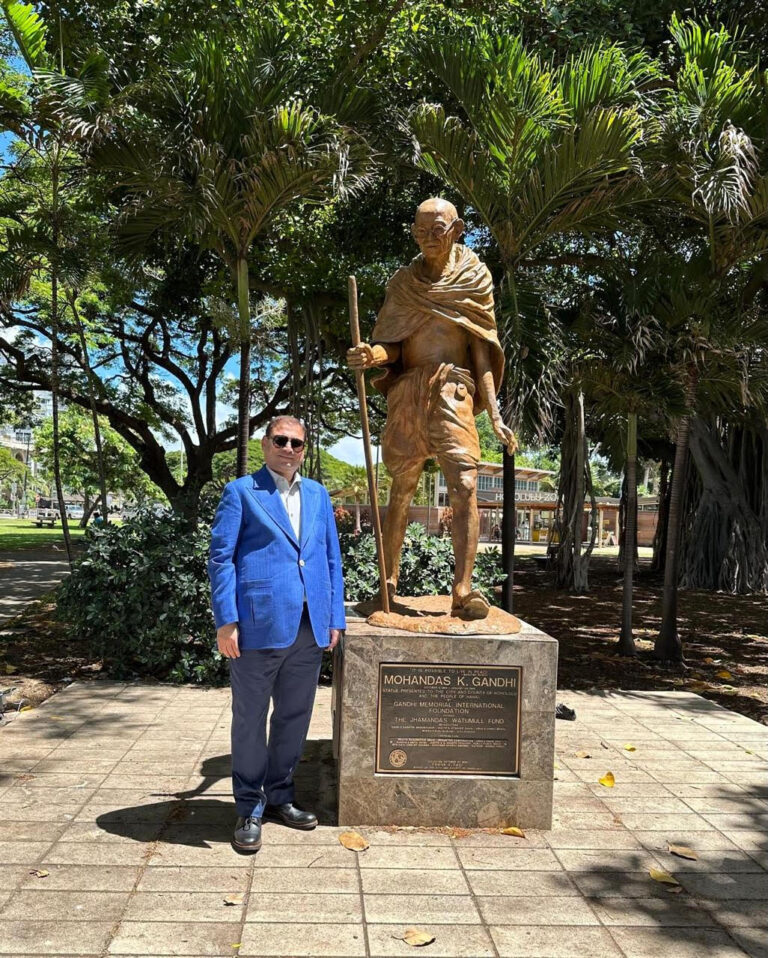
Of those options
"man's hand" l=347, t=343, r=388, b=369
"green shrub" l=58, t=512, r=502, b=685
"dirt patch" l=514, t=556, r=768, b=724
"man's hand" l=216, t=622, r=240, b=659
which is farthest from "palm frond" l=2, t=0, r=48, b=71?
"dirt patch" l=514, t=556, r=768, b=724

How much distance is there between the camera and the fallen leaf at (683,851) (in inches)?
149

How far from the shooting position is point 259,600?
3.65 metres

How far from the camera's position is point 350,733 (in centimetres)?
402

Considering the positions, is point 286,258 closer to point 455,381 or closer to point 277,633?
point 455,381

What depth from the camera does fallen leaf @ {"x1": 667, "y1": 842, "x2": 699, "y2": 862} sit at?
3.79 meters

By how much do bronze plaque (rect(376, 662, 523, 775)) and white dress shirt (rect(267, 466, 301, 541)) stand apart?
83 cm

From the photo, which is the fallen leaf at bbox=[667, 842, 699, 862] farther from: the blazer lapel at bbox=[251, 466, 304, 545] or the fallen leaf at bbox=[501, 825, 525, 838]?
the blazer lapel at bbox=[251, 466, 304, 545]

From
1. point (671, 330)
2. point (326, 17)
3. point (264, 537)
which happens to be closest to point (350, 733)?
point (264, 537)

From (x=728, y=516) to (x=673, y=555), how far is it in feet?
31.6

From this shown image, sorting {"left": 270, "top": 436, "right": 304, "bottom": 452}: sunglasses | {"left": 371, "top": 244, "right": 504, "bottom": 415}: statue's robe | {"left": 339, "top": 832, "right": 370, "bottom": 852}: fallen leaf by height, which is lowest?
{"left": 339, "top": 832, "right": 370, "bottom": 852}: fallen leaf

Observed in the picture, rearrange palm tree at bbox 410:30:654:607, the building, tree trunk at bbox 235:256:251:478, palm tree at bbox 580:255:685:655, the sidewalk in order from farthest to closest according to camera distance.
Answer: the building → the sidewalk → palm tree at bbox 580:255:685:655 → tree trunk at bbox 235:256:251:478 → palm tree at bbox 410:30:654:607

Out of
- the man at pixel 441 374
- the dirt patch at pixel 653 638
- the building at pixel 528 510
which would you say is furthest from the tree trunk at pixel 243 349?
the building at pixel 528 510

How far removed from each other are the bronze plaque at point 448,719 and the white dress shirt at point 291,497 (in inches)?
32.8

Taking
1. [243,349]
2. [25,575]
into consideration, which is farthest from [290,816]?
[25,575]
